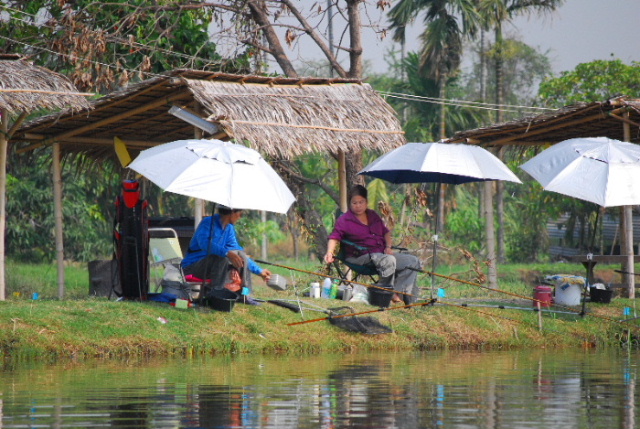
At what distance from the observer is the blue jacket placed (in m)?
10.7

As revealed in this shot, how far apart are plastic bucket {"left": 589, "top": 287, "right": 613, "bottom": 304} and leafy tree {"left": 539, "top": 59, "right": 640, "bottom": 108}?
1542 centimetres

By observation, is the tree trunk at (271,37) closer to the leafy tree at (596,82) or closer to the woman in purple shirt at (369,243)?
the woman in purple shirt at (369,243)

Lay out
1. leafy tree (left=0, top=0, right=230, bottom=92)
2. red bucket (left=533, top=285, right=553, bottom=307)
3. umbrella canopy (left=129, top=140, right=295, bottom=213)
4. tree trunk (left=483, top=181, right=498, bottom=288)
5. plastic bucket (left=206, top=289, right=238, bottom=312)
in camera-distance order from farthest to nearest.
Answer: leafy tree (left=0, top=0, right=230, bottom=92) → tree trunk (left=483, top=181, right=498, bottom=288) → red bucket (left=533, top=285, right=553, bottom=307) → plastic bucket (left=206, top=289, right=238, bottom=312) → umbrella canopy (left=129, top=140, right=295, bottom=213)

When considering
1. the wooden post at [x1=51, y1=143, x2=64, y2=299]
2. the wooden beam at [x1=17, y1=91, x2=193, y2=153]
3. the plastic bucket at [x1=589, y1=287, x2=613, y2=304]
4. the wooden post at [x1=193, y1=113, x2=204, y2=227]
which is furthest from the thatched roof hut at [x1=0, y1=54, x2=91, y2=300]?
the plastic bucket at [x1=589, y1=287, x2=613, y2=304]

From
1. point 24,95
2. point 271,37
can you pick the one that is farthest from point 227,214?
point 271,37

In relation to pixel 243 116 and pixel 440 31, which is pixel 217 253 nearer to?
pixel 243 116

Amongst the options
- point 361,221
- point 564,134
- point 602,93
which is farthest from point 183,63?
point 602,93

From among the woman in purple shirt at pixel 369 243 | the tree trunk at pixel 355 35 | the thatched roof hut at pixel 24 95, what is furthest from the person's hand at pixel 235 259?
the tree trunk at pixel 355 35

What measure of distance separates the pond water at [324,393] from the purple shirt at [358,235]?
1651mm

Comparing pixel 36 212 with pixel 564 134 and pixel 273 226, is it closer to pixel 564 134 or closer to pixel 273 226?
pixel 273 226

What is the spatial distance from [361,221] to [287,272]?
16472 mm

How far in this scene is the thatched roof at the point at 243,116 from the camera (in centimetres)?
1240

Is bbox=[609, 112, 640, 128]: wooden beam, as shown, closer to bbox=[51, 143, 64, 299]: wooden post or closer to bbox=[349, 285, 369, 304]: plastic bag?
bbox=[349, 285, 369, 304]: plastic bag

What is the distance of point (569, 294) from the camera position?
520 inches
